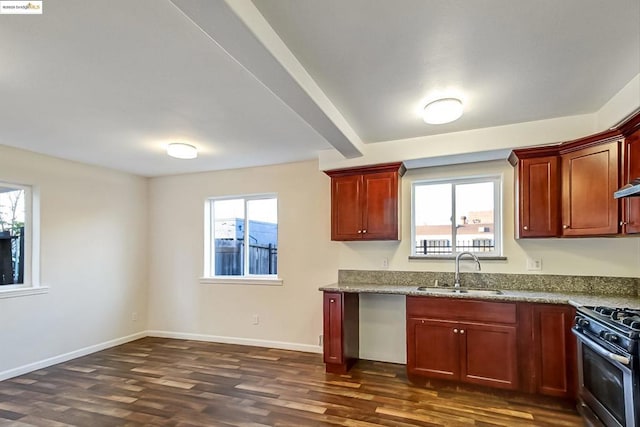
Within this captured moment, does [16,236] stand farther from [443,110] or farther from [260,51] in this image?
[443,110]

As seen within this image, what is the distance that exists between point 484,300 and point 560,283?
888mm

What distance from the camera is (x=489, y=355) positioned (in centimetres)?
301

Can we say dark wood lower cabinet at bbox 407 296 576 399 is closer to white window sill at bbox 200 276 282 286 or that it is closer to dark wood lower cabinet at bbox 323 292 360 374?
dark wood lower cabinet at bbox 323 292 360 374

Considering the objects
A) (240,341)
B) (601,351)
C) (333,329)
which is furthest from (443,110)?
(240,341)

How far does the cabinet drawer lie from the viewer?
298 centimetres

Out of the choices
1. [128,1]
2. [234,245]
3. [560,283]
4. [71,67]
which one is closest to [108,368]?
[234,245]

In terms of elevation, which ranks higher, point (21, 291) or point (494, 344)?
point (21, 291)

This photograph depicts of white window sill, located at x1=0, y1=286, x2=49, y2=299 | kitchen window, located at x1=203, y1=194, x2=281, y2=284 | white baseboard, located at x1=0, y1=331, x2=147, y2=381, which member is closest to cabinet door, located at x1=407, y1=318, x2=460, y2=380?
kitchen window, located at x1=203, y1=194, x2=281, y2=284

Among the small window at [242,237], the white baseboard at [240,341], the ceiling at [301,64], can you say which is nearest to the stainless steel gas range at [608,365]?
the ceiling at [301,64]

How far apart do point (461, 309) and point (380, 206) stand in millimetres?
1269

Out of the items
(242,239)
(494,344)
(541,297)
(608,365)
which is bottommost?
(494,344)

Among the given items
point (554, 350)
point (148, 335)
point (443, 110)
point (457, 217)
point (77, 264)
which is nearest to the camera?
point (443, 110)

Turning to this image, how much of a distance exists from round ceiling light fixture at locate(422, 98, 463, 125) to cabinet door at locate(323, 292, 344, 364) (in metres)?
1.92

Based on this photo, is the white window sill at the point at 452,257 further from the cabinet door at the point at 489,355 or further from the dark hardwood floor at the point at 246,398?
the dark hardwood floor at the point at 246,398
